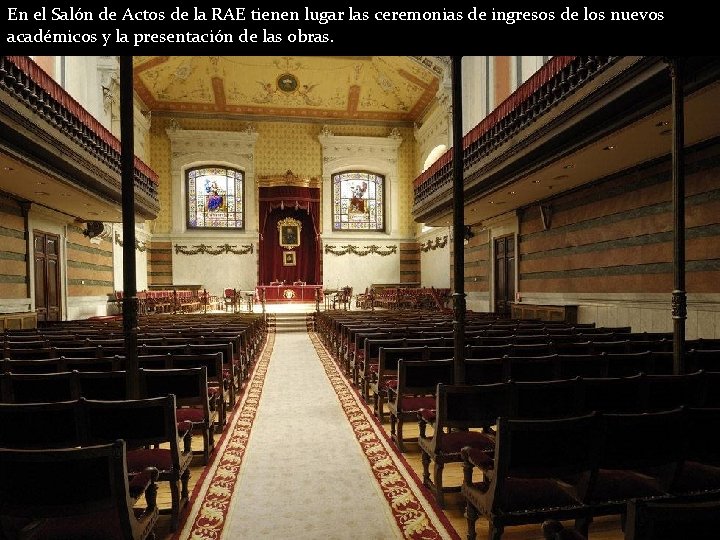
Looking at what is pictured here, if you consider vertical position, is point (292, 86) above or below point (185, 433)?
above

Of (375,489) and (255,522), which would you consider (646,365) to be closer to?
(375,489)

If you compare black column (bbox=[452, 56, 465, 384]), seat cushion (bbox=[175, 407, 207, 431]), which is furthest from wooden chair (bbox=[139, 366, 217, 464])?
black column (bbox=[452, 56, 465, 384])

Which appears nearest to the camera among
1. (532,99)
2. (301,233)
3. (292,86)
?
(532,99)

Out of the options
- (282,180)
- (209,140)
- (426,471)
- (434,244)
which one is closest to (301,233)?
(282,180)

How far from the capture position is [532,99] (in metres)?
7.33

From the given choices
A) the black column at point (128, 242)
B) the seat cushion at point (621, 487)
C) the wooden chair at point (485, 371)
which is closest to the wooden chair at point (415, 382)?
the wooden chair at point (485, 371)

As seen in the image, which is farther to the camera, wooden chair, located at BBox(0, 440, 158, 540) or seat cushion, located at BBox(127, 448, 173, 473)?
seat cushion, located at BBox(127, 448, 173, 473)

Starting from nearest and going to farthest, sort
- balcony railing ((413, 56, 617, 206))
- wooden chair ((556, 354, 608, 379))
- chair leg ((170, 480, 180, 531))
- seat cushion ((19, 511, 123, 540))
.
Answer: seat cushion ((19, 511, 123, 540)) → chair leg ((170, 480, 180, 531)) → wooden chair ((556, 354, 608, 379)) → balcony railing ((413, 56, 617, 206))

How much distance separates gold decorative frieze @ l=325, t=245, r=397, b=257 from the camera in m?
20.0

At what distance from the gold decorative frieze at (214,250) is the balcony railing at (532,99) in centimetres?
1063

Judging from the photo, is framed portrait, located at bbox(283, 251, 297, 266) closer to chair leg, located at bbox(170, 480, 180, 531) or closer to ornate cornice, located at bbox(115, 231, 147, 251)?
ornate cornice, located at bbox(115, 231, 147, 251)

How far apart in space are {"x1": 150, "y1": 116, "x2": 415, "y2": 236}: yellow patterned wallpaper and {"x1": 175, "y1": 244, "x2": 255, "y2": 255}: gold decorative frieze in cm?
99

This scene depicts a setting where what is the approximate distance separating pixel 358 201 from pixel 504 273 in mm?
9096

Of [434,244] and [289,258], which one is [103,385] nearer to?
[434,244]
